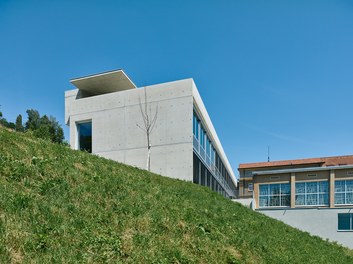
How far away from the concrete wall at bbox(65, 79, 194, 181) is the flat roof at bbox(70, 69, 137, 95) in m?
1.46

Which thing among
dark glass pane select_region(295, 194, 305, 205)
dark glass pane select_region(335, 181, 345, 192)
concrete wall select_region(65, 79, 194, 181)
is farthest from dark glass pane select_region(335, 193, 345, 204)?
concrete wall select_region(65, 79, 194, 181)

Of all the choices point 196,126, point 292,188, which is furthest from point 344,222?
point 196,126

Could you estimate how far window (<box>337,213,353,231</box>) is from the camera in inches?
1162

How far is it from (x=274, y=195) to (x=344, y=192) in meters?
6.55

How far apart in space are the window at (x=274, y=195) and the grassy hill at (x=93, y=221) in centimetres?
2504

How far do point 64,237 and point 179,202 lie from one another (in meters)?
4.26

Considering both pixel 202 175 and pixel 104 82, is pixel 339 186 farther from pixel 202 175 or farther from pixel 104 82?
pixel 104 82

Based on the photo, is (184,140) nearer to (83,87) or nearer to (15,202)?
(83,87)

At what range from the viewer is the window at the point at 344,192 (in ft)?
98.1

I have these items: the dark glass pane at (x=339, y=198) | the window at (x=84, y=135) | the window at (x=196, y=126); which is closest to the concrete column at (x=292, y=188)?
the dark glass pane at (x=339, y=198)

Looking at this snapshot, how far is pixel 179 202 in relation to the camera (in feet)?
28.5

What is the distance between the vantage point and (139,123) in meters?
25.0

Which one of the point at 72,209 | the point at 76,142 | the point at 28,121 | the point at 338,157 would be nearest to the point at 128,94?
the point at 76,142

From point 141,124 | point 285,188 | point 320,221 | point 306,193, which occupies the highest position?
point 141,124
